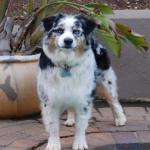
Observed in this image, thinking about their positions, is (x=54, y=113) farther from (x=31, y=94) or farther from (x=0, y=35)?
(x=0, y=35)

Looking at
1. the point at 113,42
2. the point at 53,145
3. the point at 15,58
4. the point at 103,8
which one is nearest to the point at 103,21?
the point at 113,42

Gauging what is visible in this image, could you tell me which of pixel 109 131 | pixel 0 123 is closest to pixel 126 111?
pixel 109 131

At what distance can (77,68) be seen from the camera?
564cm

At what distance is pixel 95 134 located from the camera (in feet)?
20.4

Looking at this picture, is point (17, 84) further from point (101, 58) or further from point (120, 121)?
point (120, 121)

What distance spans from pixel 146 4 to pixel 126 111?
2.00 metres

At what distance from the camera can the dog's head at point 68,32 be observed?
17.4 ft

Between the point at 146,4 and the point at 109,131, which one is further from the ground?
the point at 146,4

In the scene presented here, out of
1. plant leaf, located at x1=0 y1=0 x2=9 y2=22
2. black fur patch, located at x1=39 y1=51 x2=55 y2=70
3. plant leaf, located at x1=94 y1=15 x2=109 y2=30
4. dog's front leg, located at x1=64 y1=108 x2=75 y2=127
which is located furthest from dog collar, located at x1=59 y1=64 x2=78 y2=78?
plant leaf, located at x1=0 y1=0 x2=9 y2=22

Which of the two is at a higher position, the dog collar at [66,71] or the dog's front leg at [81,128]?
the dog collar at [66,71]

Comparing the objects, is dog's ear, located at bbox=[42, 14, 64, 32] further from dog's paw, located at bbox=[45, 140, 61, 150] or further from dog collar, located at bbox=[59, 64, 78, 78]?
dog's paw, located at bbox=[45, 140, 61, 150]

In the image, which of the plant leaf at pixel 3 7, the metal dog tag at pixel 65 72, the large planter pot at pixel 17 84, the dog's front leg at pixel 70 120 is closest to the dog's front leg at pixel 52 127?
the metal dog tag at pixel 65 72

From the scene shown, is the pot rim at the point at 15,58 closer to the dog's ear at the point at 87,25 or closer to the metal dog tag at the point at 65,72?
the metal dog tag at the point at 65,72

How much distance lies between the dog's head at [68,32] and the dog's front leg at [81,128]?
57cm
